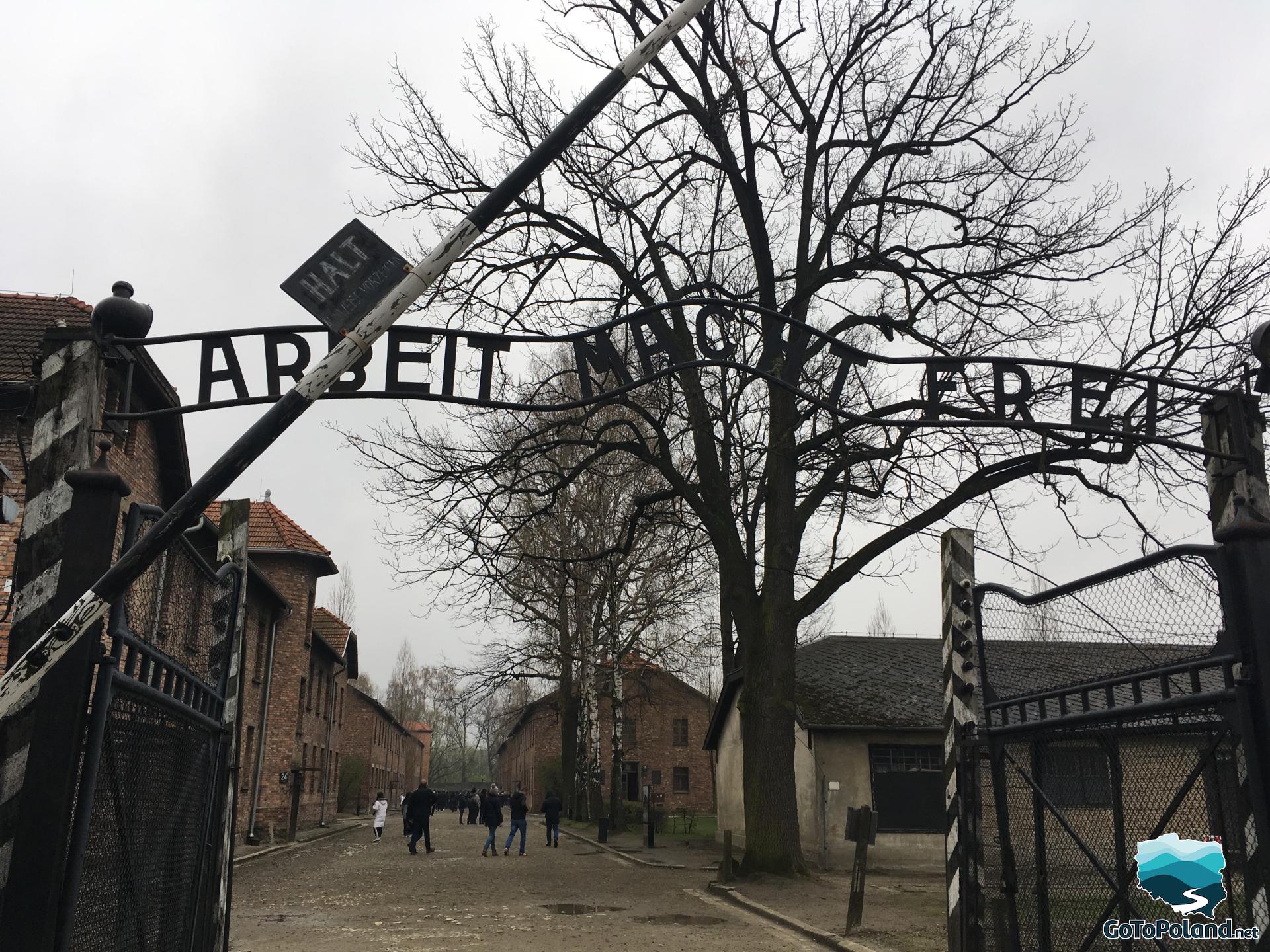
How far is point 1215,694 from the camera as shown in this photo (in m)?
4.50

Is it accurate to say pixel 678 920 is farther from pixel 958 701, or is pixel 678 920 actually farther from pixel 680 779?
pixel 680 779

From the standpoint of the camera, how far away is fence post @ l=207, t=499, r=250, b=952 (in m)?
6.67

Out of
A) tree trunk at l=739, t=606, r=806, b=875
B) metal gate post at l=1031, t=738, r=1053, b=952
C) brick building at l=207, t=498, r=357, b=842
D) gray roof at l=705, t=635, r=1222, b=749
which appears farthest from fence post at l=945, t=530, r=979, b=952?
brick building at l=207, t=498, r=357, b=842

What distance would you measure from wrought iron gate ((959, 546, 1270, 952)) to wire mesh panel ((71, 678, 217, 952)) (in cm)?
449

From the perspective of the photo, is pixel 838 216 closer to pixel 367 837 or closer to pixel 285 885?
pixel 285 885

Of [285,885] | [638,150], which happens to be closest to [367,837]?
[285,885]

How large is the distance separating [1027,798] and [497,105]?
13.6 m

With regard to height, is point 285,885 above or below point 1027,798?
below

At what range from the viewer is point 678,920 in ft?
44.2

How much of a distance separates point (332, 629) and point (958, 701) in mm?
41281

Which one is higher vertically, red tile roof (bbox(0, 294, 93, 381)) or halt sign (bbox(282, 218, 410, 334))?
red tile roof (bbox(0, 294, 93, 381))

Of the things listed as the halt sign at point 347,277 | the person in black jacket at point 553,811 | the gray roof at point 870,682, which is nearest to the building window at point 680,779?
the person in black jacket at point 553,811

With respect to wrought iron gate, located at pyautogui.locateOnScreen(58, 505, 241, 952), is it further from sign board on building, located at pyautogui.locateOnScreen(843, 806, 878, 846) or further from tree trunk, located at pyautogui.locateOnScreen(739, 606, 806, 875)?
tree trunk, located at pyautogui.locateOnScreen(739, 606, 806, 875)

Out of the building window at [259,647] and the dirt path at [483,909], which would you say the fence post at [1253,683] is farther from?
the building window at [259,647]
